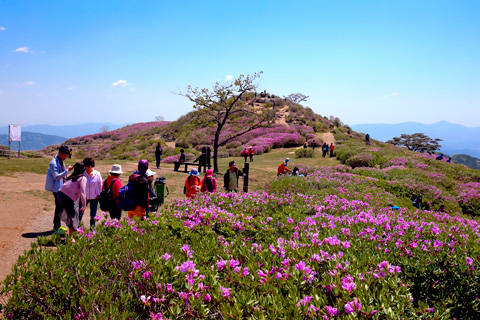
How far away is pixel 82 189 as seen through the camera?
6484mm

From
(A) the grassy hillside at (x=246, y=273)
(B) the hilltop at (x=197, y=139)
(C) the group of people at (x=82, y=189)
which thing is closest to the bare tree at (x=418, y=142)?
(B) the hilltop at (x=197, y=139)

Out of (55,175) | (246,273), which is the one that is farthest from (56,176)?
(246,273)

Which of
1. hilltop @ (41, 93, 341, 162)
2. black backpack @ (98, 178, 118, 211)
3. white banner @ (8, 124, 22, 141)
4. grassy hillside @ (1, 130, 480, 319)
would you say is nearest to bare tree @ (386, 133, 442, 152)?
hilltop @ (41, 93, 341, 162)

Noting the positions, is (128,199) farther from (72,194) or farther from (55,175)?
(55,175)

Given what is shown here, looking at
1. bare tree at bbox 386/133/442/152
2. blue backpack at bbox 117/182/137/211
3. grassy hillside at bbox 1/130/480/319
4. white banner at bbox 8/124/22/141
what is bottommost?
grassy hillside at bbox 1/130/480/319

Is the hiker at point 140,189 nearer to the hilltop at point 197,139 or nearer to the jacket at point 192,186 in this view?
the jacket at point 192,186

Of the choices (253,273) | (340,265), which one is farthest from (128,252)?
(340,265)

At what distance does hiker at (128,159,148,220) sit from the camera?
6.20 m

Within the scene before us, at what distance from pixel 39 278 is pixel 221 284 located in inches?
73.3

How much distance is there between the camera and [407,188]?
14.3 meters

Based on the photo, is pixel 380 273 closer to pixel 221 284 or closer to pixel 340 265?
pixel 340 265

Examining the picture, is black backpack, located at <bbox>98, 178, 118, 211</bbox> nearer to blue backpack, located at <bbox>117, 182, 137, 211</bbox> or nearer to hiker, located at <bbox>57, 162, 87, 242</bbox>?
hiker, located at <bbox>57, 162, 87, 242</bbox>

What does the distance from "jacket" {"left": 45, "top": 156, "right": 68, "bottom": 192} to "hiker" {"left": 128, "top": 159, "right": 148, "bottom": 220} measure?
194 cm

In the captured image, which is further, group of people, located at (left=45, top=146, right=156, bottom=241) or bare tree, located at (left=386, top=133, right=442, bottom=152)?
bare tree, located at (left=386, top=133, right=442, bottom=152)
